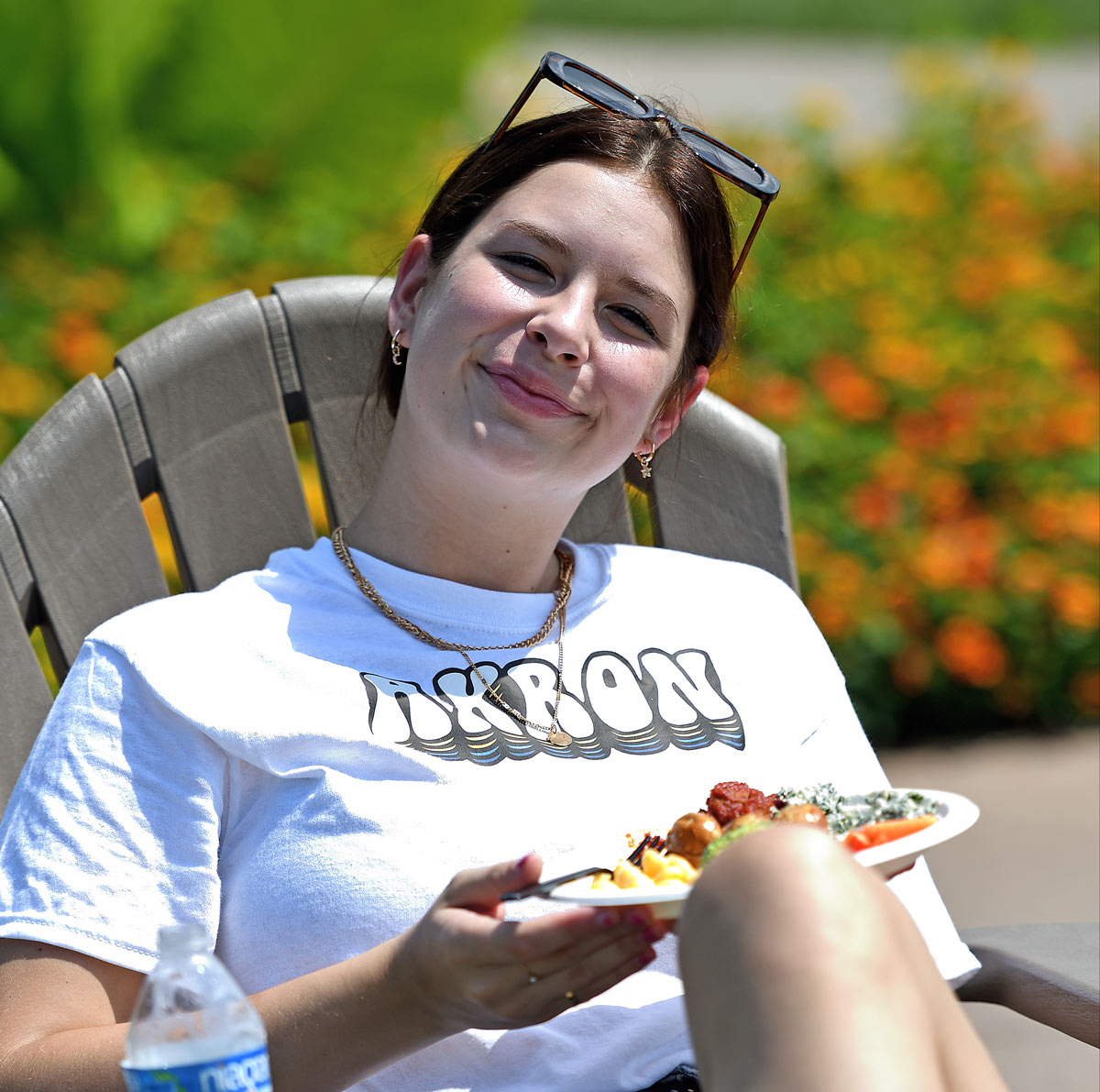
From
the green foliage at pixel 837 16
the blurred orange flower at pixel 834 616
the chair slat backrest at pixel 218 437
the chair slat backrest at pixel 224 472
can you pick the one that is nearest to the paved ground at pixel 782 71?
A: the green foliage at pixel 837 16

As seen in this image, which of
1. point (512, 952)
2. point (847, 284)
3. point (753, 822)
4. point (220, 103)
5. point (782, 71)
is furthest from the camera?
point (782, 71)

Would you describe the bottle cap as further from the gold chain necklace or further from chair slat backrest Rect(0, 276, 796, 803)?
chair slat backrest Rect(0, 276, 796, 803)

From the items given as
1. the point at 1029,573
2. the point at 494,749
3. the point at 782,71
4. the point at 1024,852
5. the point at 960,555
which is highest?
the point at 782,71

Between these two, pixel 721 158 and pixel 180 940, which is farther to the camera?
→ pixel 721 158

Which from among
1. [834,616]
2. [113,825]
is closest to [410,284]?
[113,825]

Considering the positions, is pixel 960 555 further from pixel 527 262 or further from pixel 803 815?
pixel 803 815

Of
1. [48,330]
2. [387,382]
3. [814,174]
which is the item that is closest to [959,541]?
[814,174]

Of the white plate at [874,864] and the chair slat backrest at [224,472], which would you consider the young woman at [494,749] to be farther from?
the chair slat backrest at [224,472]

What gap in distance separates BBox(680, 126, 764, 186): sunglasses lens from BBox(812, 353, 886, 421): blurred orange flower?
6.95 ft

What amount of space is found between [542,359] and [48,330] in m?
2.40

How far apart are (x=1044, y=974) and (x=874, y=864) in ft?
2.13

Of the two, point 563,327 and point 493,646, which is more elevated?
point 563,327

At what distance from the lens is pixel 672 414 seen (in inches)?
84.9

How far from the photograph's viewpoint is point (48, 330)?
12.4ft
